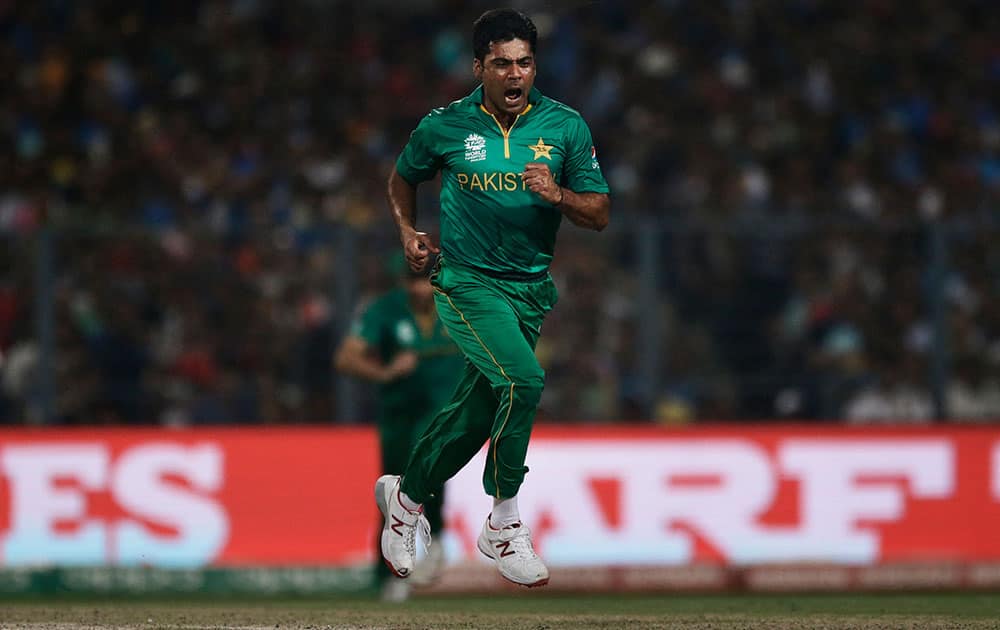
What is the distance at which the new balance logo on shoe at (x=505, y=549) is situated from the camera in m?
7.73

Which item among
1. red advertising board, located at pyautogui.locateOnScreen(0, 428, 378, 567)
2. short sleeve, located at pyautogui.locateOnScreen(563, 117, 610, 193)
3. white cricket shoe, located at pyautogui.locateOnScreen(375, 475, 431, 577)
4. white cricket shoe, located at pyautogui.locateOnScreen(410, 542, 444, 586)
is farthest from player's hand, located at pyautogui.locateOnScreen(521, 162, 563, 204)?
red advertising board, located at pyautogui.locateOnScreen(0, 428, 378, 567)

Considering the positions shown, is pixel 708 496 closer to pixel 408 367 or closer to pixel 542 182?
pixel 408 367

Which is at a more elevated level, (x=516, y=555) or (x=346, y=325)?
(x=346, y=325)

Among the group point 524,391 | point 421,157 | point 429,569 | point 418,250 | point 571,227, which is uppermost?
point 421,157

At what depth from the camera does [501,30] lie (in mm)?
7383

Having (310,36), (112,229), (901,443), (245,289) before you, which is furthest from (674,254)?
(310,36)

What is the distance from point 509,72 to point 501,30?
0.19m

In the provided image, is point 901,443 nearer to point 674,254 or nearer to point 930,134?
point 674,254

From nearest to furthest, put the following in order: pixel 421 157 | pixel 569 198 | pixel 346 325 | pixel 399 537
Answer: pixel 569 198 < pixel 421 157 < pixel 399 537 < pixel 346 325

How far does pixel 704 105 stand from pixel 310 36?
15.0ft

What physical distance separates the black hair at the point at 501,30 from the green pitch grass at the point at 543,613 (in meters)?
2.80

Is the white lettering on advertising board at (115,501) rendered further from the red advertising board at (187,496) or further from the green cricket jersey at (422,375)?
the green cricket jersey at (422,375)

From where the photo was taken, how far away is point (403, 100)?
1845 centimetres

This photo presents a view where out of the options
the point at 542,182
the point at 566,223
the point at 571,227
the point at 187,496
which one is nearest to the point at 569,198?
the point at 542,182
